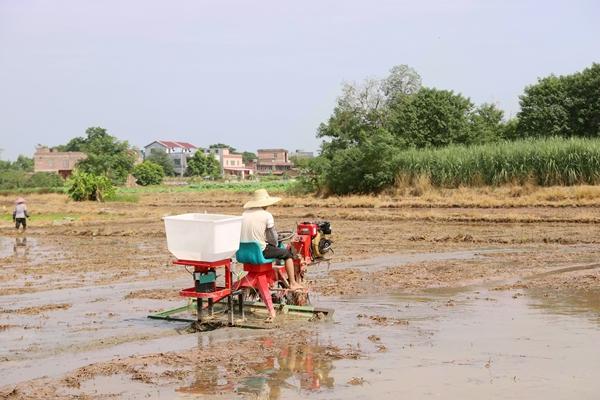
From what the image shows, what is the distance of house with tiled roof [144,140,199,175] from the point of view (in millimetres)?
141000

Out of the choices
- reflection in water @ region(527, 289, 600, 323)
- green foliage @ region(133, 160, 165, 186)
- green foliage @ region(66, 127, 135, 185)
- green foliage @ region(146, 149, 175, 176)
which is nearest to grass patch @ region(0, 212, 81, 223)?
reflection in water @ region(527, 289, 600, 323)

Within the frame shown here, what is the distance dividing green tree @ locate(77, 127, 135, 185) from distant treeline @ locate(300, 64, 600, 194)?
3138 cm

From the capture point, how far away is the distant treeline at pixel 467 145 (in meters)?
34.0

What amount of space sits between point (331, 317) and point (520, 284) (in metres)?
4.45

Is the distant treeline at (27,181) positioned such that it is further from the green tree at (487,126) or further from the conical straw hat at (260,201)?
the conical straw hat at (260,201)

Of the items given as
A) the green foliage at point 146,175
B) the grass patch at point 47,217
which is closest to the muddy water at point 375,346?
the grass patch at point 47,217

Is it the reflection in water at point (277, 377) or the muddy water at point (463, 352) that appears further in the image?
the reflection in water at point (277, 377)

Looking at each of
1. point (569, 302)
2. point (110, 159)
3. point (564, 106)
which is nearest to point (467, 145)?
point (564, 106)

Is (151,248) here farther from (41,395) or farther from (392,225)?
(41,395)

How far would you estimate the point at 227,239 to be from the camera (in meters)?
9.58

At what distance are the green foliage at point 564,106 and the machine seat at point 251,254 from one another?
37.6 meters

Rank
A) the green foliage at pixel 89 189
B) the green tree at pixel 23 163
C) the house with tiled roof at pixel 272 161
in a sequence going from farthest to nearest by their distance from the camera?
the house with tiled roof at pixel 272 161 → the green tree at pixel 23 163 → the green foliage at pixel 89 189

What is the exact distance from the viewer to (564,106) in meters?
44.4

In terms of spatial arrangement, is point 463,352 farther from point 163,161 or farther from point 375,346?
point 163,161
